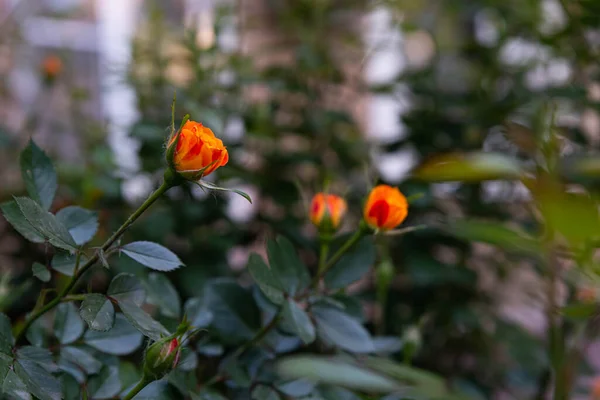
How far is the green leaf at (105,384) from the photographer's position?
46cm

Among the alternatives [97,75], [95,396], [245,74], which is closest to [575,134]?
[245,74]

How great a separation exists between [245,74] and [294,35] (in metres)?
0.37

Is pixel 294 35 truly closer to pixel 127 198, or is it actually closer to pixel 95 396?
pixel 127 198

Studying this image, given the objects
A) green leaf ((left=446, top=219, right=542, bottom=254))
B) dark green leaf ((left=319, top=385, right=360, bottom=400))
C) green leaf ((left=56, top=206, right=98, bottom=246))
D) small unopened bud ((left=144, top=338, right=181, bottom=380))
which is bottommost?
dark green leaf ((left=319, top=385, right=360, bottom=400))

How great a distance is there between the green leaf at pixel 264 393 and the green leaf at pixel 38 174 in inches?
9.0

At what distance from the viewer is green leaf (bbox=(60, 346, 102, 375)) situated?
0.47 meters

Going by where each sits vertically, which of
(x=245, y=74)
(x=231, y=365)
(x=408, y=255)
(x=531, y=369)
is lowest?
(x=531, y=369)

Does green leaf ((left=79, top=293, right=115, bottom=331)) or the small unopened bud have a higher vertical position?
green leaf ((left=79, top=293, right=115, bottom=331))

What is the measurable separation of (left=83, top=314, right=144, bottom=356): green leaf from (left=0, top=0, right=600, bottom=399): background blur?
0.39 m

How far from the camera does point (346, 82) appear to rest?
127 cm

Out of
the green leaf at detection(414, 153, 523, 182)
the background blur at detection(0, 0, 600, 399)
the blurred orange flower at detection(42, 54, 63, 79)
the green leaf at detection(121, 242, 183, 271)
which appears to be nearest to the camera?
the green leaf at detection(414, 153, 523, 182)

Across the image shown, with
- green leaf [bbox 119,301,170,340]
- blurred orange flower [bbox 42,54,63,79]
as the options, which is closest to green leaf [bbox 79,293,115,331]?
green leaf [bbox 119,301,170,340]

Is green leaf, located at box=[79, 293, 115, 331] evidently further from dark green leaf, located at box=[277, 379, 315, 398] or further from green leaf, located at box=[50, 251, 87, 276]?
dark green leaf, located at box=[277, 379, 315, 398]

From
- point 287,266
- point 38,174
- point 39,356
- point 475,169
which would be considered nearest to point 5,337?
point 39,356
